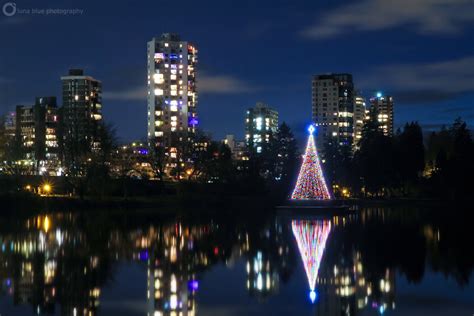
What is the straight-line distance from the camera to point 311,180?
69.1 meters

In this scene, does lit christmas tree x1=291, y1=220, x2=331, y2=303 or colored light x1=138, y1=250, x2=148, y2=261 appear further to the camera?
colored light x1=138, y1=250, x2=148, y2=261

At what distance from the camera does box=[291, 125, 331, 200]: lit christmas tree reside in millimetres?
68688

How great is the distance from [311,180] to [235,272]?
44.2 meters

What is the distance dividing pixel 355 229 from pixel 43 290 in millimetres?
28112

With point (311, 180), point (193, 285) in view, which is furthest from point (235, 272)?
point (311, 180)

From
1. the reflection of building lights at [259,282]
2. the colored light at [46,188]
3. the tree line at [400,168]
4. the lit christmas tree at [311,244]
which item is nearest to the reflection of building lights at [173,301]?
the reflection of building lights at [259,282]

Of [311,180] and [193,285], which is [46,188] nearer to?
[311,180]

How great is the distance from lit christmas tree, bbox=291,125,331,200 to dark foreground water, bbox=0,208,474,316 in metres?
25.2

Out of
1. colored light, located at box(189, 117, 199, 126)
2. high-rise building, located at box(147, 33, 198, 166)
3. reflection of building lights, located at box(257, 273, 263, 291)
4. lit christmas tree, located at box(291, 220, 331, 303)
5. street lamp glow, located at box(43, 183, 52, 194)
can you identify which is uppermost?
high-rise building, located at box(147, 33, 198, 166)

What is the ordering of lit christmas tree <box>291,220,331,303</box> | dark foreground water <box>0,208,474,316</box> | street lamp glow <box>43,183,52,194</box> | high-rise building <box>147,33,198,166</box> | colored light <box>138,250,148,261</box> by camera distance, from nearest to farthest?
dark foreground water <box>0,208,474,316</box> → lit christmas tree <box>291,220,331,303</box> → colored light <box>138,250,148,261</box> → street lamp glow <box>43,183,52,194</box> → high-rise building <box>147,33,198,166</box>

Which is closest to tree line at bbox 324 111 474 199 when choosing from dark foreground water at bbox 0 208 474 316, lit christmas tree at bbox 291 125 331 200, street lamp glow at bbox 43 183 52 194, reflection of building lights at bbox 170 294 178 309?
lit christmas tree at bbox 291 125 331 200

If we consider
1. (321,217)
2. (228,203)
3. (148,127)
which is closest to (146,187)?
(228,203)

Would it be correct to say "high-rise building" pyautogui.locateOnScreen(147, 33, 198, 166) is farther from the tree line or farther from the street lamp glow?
the street lamp glow

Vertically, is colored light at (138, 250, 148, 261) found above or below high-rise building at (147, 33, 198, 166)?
below
